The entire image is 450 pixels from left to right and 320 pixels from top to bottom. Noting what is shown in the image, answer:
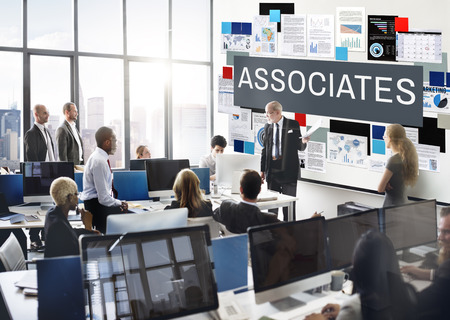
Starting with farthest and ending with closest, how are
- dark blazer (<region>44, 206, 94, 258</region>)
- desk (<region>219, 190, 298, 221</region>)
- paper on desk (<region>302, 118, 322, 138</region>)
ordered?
1. paper on desk (<region>302, 118, 322, 138</region>)
2. desk (<region>219, 190, 298, 221</region>)
3. dark blazer (<region>44, 206, 94, 258</region>)

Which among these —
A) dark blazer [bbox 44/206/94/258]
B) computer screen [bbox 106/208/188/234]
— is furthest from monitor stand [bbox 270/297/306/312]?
dark blazer [bbox 44/206/94/258]

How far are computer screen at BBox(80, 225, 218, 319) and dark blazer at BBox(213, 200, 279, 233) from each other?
126 centimetres

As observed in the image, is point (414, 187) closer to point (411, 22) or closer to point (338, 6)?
point (411, 22)

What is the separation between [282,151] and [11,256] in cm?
426

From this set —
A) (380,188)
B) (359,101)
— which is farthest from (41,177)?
(359,101)

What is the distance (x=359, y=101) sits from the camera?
20.7 feet

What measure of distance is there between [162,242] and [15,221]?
2781 millimetres

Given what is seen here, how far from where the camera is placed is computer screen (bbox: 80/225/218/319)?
7.27 ft

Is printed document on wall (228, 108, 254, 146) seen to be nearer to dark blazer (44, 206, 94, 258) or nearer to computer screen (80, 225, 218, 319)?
dark blazer (44, 206, 94, 258)

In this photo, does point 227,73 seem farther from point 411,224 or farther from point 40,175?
point 411,224

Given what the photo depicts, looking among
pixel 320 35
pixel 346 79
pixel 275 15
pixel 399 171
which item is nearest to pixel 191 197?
pixel 399 171

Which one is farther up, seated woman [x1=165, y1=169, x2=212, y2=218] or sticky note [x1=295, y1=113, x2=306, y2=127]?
sticky note [x1=295, y1=113, x2=306, y2=127]

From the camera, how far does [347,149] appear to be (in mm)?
6492

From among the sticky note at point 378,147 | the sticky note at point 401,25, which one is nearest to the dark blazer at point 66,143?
the sticky note at point 378,147
